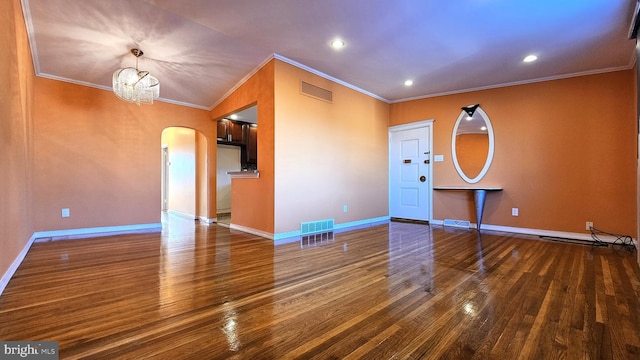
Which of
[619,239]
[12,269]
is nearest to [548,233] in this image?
[619,239]

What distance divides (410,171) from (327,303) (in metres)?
4.45

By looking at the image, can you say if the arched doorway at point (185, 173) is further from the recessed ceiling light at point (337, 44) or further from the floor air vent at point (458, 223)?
the floor air vent at point (458, 223)

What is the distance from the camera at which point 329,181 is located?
463 cm

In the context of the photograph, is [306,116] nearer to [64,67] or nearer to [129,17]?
[129,17]

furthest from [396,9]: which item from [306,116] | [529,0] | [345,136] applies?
[345,136]

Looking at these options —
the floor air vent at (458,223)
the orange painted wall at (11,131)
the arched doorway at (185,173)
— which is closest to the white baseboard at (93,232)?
the arched doorway at (185,173)

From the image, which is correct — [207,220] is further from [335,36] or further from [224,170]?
[335,36]

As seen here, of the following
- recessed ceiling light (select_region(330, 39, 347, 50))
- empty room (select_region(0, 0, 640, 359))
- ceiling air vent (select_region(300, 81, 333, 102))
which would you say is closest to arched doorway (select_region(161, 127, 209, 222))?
A: empty room (select_region(0, 0, 640, 359))

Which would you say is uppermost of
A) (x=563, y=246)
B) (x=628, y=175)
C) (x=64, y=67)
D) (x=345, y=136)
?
(x=64, y=67)

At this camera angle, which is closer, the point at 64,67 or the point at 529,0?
the point at 529,0

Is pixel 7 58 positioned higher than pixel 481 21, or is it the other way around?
pixel 481 21

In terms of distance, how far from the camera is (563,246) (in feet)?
11.8

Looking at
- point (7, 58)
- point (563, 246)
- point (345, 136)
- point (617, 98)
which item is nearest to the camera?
point (7, 58)

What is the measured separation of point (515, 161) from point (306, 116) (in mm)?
3573
